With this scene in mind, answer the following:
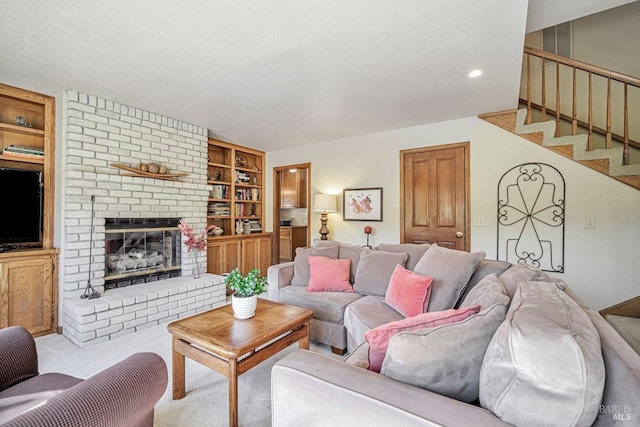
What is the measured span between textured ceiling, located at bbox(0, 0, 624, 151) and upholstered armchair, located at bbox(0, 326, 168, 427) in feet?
6.01

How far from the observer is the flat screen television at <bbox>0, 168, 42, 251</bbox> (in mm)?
2650

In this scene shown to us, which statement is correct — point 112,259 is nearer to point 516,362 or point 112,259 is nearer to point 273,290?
point 273,290

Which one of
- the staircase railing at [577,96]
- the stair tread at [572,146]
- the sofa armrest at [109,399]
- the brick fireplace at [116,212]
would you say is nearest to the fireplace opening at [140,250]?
the brick fireplace at [116,212]

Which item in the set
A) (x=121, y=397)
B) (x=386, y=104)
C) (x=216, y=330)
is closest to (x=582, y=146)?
(x=386, y=104)

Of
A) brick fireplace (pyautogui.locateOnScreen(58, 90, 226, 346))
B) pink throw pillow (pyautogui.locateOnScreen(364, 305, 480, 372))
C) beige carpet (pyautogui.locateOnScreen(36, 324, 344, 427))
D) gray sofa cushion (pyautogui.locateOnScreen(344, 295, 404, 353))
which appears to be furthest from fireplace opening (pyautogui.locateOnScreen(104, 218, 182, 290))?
pink throw pillow (pyautogui.locateOnScreen(364, 305, 480, 372))

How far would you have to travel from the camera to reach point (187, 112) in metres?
3.42

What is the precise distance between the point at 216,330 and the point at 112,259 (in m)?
2.20

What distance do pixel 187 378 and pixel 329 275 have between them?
136 centimetres

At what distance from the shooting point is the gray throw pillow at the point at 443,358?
2.97 ft

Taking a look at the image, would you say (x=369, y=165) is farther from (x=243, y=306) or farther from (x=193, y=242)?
(x=243, y=306)

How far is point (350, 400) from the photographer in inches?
33.9

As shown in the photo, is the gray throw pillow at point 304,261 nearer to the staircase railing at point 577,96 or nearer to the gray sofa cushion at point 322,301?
the gray sofa cushion at point 322,301

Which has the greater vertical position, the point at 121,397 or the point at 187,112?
the point at 187,112

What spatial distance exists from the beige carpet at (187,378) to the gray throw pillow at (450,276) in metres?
0.99
